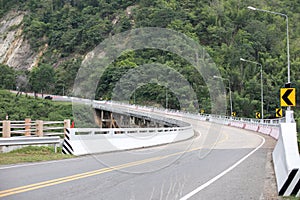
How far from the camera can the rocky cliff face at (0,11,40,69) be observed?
15238 cm

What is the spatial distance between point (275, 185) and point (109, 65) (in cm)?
5607

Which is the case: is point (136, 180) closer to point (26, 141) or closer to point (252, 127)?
point (26, 141)

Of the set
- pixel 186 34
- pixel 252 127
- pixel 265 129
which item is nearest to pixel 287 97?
pixel 265 129

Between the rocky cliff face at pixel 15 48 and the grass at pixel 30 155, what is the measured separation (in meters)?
140

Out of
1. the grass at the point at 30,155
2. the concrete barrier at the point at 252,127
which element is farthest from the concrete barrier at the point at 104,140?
the concrete barrier at the point at 252,127

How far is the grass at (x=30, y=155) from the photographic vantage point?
13.1 metres

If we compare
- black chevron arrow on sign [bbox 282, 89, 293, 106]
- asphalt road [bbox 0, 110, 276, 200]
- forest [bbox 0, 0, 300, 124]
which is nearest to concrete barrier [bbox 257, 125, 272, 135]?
black chevron arrow on sign [bbox 282, 89, 293, 106]

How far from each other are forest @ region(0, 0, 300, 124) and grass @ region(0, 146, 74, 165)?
47.6m

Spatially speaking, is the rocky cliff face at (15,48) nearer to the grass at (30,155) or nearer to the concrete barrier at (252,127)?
the concrete barrier at (252,127)

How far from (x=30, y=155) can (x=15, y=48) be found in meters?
155

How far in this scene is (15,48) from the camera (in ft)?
526

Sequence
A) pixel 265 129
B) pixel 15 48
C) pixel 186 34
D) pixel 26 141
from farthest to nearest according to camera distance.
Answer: pixel 15 48
pixel 186 34
pixel 265 129
pixel 26 141

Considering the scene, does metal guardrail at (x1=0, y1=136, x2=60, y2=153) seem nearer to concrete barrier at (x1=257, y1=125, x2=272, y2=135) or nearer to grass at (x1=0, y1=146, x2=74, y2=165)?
grass at (x1=0, y1=146, x2=74, y2=165)

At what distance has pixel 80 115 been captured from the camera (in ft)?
211
